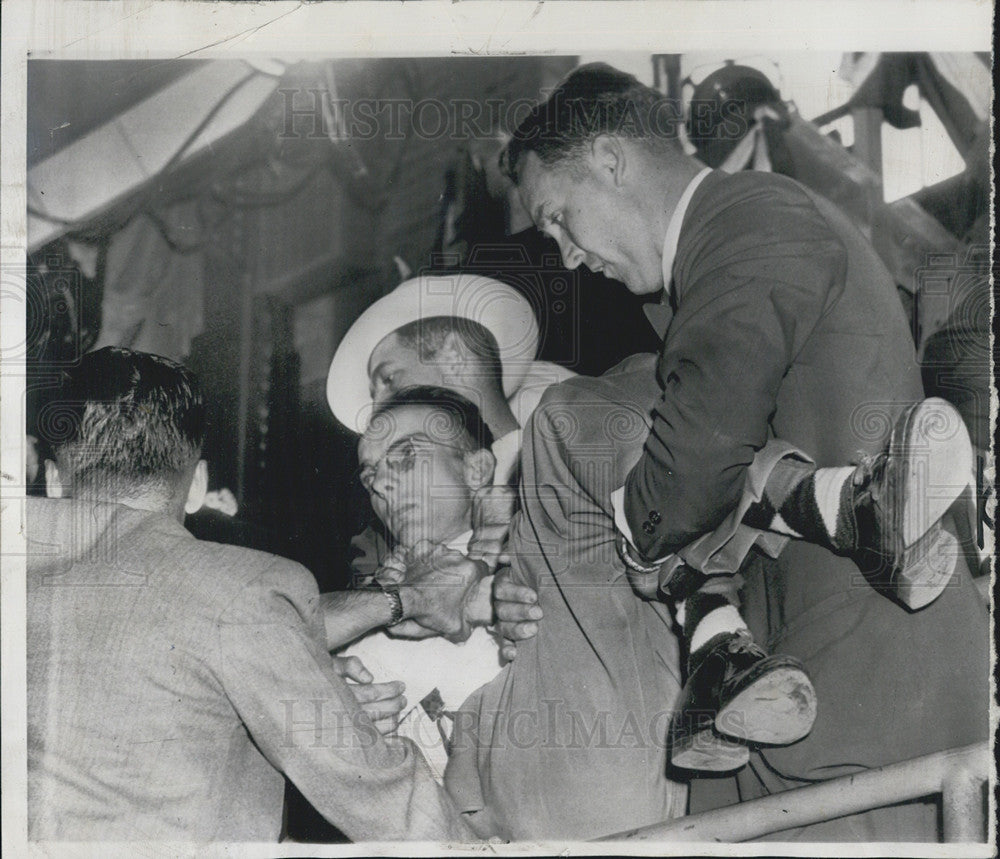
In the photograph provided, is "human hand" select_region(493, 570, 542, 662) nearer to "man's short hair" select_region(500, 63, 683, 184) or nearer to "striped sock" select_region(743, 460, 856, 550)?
"striped sock" select_region(743, 460, 856, 550)

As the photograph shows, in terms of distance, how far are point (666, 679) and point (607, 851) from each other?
1.46 ft

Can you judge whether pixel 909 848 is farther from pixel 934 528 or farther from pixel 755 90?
pixel 755 90

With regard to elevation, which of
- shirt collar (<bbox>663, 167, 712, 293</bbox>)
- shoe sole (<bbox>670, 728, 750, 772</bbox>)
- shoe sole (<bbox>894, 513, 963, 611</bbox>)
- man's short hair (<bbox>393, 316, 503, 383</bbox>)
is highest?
shirt collar (<bbox>663, 167, 712, 293</bbox>)

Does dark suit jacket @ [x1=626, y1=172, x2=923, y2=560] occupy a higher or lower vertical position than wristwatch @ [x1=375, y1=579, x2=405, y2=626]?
higher

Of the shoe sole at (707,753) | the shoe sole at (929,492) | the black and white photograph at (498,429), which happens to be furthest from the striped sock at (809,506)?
the shoe sole at (707,753)

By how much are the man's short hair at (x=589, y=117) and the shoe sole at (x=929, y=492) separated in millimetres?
935

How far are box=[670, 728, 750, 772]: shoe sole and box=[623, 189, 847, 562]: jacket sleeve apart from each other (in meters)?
0.46

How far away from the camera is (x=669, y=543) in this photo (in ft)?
8.39

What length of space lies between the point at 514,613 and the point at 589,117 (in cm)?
126

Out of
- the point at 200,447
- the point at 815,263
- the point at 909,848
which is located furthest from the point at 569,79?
the point at 909,848

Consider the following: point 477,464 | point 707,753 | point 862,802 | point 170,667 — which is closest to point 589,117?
point 477,464

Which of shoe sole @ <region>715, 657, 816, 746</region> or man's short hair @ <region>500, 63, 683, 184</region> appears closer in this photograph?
shoe sole @ <region>715, 657, 816, 746</region>

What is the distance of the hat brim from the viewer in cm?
267

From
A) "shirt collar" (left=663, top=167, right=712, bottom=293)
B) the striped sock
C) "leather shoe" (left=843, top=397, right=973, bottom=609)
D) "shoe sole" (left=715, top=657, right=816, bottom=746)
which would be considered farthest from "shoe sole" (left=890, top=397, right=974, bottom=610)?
"shirt collar" (left=663, top=167, right=712, bottom=293)
